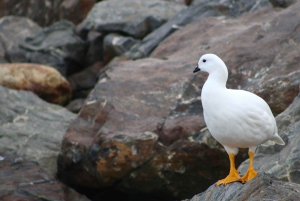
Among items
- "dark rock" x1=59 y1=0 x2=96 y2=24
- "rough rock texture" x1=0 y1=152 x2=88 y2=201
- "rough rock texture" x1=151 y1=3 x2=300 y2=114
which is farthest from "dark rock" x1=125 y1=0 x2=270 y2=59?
"dark rock" x1=59 y1=0 x2=96 y2=24

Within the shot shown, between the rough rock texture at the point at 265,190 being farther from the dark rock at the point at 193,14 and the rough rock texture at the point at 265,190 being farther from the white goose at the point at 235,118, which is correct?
the dark rock at the point at 193,14

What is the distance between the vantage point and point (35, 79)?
15344mm

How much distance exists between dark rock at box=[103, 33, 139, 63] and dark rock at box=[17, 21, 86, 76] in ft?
3.40

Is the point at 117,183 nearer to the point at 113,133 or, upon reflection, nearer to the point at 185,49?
the point at 113,133

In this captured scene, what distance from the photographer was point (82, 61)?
698 inches

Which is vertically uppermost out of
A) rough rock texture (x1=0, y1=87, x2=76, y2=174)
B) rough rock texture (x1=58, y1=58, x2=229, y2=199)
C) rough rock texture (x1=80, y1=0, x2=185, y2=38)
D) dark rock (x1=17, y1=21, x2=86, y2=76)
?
rough rock texture (x1=58, y1=58, x2=229, y2=199)

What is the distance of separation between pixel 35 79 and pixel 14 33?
440 centimetres

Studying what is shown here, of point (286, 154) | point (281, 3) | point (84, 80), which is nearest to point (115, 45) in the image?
point (84, 80)

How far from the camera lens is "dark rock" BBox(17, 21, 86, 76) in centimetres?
1717

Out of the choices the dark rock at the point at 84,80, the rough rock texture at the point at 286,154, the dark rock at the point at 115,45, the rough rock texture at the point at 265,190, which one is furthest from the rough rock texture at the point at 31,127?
the rough rock texture at the point at 265,190

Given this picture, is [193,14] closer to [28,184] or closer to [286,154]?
[28,184]

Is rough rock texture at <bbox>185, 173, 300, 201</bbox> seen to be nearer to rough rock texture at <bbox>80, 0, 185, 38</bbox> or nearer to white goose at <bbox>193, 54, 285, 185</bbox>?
white goose at <bbox>193, 54, 285, 185</bbox>

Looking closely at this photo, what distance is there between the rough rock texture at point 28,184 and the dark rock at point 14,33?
295 inches

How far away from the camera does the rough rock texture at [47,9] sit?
2036cm
